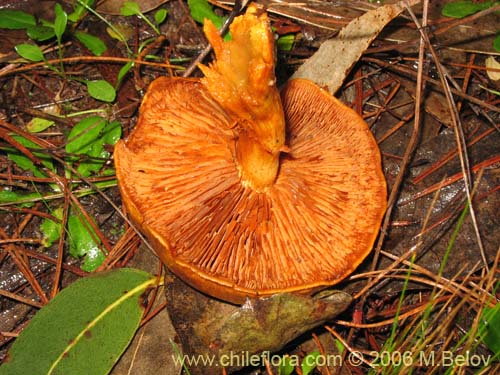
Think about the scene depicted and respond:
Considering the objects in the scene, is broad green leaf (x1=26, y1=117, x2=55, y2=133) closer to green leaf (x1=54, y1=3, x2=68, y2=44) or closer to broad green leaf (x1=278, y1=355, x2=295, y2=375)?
green leaf (x1=54, y1=3, x2=68, y2=44)

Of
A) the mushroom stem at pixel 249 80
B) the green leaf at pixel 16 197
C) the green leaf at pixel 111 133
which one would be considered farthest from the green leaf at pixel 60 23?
the mushroom stem at pixel 249 80

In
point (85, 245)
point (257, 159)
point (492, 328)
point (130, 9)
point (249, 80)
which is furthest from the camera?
point (130, 9)

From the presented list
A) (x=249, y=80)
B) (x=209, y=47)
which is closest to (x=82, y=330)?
(x=249, y=80)

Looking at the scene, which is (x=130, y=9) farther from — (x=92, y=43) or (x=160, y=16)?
(x=92, y=43)

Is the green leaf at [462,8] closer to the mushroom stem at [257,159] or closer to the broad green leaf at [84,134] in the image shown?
the mushroom stem at [257,159]

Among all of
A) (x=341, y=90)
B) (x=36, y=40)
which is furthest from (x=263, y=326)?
(x=36, y=40)

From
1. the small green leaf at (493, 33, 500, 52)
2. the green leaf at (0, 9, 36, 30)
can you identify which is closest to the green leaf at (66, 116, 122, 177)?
the green leaf at (0, 9, 36, 30)

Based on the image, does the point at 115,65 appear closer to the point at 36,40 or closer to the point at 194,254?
the point at 36,40

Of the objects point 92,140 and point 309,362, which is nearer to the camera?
point 309,362
